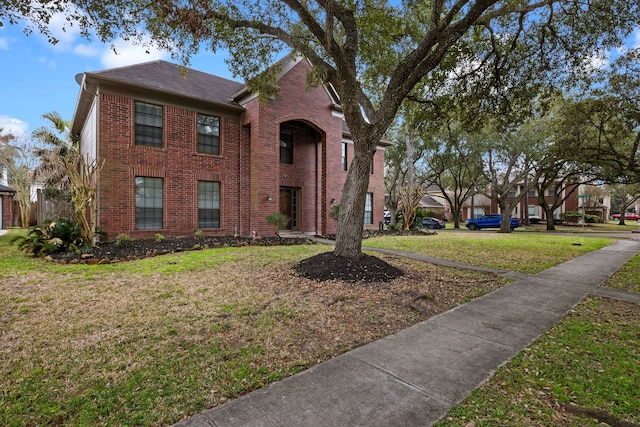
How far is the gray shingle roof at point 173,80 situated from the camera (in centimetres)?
1125

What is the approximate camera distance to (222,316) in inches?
165

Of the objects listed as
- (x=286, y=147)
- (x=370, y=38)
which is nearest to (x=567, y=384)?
(x=370, y=38)

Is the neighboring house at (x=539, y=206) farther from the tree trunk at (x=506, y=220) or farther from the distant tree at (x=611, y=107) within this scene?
the distant tree at (x=611, y=107)

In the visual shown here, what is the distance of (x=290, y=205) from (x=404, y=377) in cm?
1351

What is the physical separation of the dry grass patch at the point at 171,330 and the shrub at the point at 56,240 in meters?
2.27

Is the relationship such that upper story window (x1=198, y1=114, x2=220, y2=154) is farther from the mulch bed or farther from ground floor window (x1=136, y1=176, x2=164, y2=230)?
the mulch bed

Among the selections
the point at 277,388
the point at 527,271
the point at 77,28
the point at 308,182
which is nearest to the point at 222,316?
the point at 277,388

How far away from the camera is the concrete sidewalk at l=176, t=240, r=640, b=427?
2.24 meters

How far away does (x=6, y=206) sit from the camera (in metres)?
20.4

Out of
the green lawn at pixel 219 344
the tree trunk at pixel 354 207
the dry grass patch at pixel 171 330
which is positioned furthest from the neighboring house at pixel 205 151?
the tree trunk at pixel 354 207

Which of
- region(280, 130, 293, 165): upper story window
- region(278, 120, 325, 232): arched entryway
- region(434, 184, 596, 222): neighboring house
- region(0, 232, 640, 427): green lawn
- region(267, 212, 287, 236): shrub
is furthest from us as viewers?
region(434, 184, 596, 222): neighboring house

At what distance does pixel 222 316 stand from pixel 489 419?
3227mm

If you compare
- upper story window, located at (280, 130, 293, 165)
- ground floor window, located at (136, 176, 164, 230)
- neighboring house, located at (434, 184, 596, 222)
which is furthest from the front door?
neighboring house, located at (434, 184, 596, 222)

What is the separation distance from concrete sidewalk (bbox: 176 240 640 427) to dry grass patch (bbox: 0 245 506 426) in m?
0.21
